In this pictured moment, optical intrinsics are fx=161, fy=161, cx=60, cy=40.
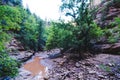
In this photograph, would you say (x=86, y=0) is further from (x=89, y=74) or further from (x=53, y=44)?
(x=53, y=44)

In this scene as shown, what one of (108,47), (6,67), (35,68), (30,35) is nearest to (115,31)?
(108,47)

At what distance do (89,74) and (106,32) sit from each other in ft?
32.9

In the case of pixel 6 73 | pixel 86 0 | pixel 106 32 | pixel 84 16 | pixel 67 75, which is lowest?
pixel 67 75

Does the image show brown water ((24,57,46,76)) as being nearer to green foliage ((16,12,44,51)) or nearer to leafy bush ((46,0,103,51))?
leafy bush ((46,0,103,51))

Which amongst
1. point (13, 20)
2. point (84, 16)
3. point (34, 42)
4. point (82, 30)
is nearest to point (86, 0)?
point (84, 16)

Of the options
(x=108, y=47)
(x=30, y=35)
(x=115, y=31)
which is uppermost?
(x=115, y=31)

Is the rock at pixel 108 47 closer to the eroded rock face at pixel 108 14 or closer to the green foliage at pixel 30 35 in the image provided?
the eroded rock face at pixel 108 14

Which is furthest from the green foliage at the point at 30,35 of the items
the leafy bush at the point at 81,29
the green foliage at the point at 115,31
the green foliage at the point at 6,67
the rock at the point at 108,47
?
the green foliage at the point at 6,67

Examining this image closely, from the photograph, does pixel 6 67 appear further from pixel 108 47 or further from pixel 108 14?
pixel 108 14

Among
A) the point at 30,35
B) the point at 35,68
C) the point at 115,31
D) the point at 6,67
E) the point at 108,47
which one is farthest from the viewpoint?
the point at 30,35

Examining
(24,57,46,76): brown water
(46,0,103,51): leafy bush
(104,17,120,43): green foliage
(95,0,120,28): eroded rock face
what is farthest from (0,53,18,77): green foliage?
(95,0,120,28): eroded rock face

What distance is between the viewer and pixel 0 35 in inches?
343

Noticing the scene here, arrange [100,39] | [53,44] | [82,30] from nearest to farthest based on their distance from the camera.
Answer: [82,30] < [100,39] < [53,44]

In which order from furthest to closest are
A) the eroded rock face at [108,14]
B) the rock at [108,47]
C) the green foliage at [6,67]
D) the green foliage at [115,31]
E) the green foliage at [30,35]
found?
the green foliage at [30,35], the eroded rock face at [108,14], the rock at [108,47], the green foliage at [115,31], the green foliage at [6,67]
